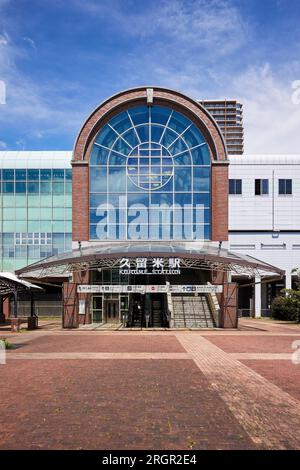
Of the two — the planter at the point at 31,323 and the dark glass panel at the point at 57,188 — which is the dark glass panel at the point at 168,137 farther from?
the planter at the point at 31,323

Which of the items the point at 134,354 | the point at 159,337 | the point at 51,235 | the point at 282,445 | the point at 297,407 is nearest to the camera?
the point at 282,445

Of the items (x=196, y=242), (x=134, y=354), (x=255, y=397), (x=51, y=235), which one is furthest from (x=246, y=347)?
(x=51, y=235)

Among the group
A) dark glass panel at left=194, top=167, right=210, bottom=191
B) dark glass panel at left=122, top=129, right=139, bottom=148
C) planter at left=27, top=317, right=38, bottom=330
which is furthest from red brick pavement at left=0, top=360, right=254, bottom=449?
dark glass panel at left=122, top=129, right=139, bottom=148

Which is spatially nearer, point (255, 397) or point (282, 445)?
point (282, 445)

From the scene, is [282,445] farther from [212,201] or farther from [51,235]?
[51,235]

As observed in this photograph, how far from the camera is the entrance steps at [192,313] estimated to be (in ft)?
114

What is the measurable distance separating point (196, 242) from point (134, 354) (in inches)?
818

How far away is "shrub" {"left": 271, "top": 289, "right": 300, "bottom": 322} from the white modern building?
10.8 metres

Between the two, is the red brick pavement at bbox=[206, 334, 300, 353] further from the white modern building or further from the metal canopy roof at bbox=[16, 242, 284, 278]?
the white modern building

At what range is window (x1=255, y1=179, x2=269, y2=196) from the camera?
55.0 m

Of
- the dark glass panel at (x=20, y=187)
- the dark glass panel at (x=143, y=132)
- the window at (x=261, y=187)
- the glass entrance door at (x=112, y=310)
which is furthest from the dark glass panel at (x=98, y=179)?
the window at (x=261, y=187)

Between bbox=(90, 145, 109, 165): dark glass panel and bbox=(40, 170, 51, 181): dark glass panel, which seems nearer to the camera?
bbox=(90, 145, 109, 165): dark glass panel

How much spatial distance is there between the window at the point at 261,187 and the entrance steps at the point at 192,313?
68.6 feet

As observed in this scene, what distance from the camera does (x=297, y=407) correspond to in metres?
10.3
